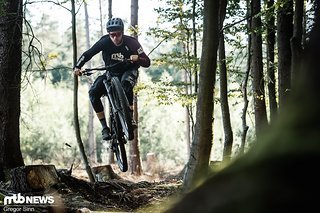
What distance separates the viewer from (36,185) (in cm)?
691

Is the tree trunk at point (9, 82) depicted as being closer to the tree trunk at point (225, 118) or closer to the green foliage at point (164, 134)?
the tree trunk at point (225, 118)

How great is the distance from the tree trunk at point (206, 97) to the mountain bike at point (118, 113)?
226 cm

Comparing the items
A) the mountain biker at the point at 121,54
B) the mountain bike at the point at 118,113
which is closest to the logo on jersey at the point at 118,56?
the mountain biker at the point at 121,54

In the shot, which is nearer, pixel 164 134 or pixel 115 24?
pixel 115 24

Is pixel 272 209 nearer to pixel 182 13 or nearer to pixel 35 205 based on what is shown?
pixel 35 205

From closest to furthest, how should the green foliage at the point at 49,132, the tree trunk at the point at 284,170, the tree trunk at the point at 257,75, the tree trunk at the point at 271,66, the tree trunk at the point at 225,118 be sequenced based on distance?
the tree trunk at the point at 284,170
the tree trunk at the point at 225,118
the tree trunk at the point at 257,75
the tree trunk at the point at 271,66
the green foliage at the point at 49,132

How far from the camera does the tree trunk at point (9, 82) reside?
8.09 metres

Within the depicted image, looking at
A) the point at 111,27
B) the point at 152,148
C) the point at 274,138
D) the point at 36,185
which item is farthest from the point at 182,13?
the point at 152,148

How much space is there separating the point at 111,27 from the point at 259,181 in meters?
6.88

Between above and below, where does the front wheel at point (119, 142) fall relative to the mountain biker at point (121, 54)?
below

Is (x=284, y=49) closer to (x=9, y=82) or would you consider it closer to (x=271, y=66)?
(x=271, y=66)

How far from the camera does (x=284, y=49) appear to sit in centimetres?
916

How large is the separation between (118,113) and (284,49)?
355cm

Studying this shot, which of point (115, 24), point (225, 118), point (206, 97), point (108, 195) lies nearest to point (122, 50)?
point (115, 24)
